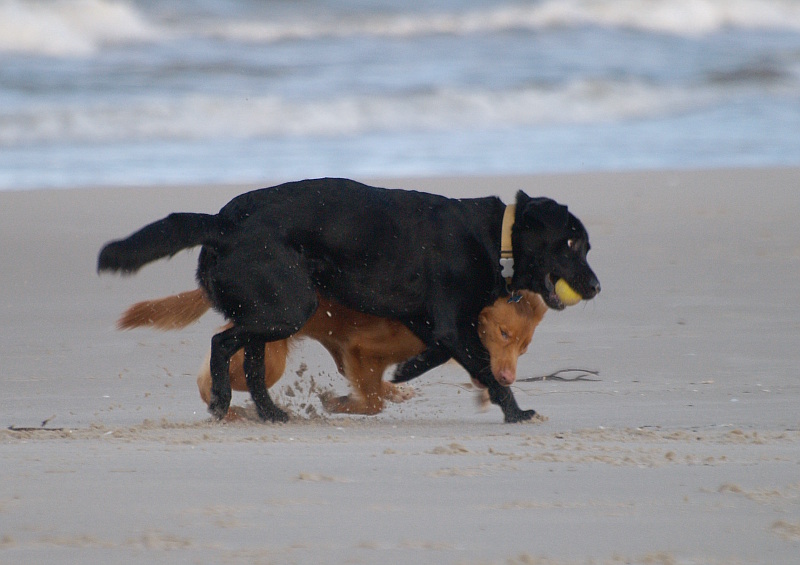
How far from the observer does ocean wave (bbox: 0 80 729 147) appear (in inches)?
504

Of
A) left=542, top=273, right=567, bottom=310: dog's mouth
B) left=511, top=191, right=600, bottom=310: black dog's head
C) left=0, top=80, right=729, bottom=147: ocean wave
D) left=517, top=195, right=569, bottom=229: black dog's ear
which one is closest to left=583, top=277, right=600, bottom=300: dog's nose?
left=511, top=191, right=600, bottom=310: black dog's head

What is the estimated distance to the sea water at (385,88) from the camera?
36.8 feet

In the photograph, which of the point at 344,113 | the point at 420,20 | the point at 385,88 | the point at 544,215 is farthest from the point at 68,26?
the point at 544,215

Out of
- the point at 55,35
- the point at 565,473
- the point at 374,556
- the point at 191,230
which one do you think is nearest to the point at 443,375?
the point at 191,230

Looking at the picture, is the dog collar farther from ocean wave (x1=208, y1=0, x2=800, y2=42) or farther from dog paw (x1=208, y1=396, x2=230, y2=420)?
ocean wave (x1=208, y1=0, x2=800, y2=42)

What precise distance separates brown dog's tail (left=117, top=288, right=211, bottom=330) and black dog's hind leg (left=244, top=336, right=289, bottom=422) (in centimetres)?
26

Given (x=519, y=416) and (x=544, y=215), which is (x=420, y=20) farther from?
(x=519, y=416)

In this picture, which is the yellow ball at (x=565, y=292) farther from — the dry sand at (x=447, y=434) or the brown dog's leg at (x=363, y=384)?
the brown dog's leg at (x=363, y=384)

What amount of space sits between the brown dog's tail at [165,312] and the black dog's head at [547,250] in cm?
126

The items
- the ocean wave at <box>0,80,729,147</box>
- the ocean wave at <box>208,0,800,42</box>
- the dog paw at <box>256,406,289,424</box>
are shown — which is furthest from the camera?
the ocean wave at <box>208,0,800,42</box>

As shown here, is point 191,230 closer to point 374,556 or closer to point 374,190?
point 374,190

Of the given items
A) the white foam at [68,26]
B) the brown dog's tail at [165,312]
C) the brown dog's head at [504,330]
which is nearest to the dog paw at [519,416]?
the brown dog's head at [504,330]

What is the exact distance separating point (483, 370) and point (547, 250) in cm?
54

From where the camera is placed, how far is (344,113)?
13.7 metres
